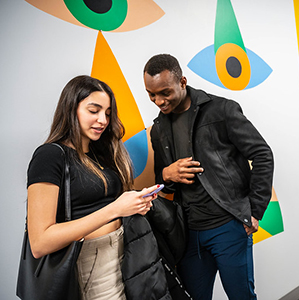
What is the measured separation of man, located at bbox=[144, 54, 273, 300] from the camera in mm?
1392

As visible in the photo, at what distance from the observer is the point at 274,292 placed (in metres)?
2.45

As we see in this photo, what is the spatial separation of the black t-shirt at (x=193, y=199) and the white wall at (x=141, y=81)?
1.14 feet

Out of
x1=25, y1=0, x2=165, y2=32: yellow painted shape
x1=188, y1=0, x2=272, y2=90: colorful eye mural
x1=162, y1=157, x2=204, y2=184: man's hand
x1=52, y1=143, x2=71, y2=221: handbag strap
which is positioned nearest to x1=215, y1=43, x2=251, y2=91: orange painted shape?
x1=188, y1=0, x2=272, y2=90: colorful eye mural

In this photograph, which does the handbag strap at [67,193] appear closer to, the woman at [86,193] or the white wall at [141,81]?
the woman at [86,193]

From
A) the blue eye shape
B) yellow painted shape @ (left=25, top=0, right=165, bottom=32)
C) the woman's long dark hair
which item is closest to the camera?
the woman's long dark hair

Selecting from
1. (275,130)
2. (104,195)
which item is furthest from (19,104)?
(275,130)

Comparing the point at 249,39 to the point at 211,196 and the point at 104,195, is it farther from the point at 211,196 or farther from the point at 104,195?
the point at 104,195

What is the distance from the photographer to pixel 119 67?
170 centimetres

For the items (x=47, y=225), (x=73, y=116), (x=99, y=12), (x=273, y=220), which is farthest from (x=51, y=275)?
(x=273, y=220)

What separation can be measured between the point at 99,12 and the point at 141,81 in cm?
46

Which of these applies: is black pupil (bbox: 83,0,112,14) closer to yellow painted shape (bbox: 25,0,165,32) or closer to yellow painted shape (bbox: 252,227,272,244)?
yellow painted shape (bbox: 25,0,165,32)

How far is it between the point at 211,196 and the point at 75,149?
706mm

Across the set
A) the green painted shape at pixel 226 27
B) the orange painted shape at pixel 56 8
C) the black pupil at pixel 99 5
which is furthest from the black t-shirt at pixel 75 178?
the green painted shape at pixel 226 27

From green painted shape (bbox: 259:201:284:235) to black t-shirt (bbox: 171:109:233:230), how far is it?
44.5 inches
